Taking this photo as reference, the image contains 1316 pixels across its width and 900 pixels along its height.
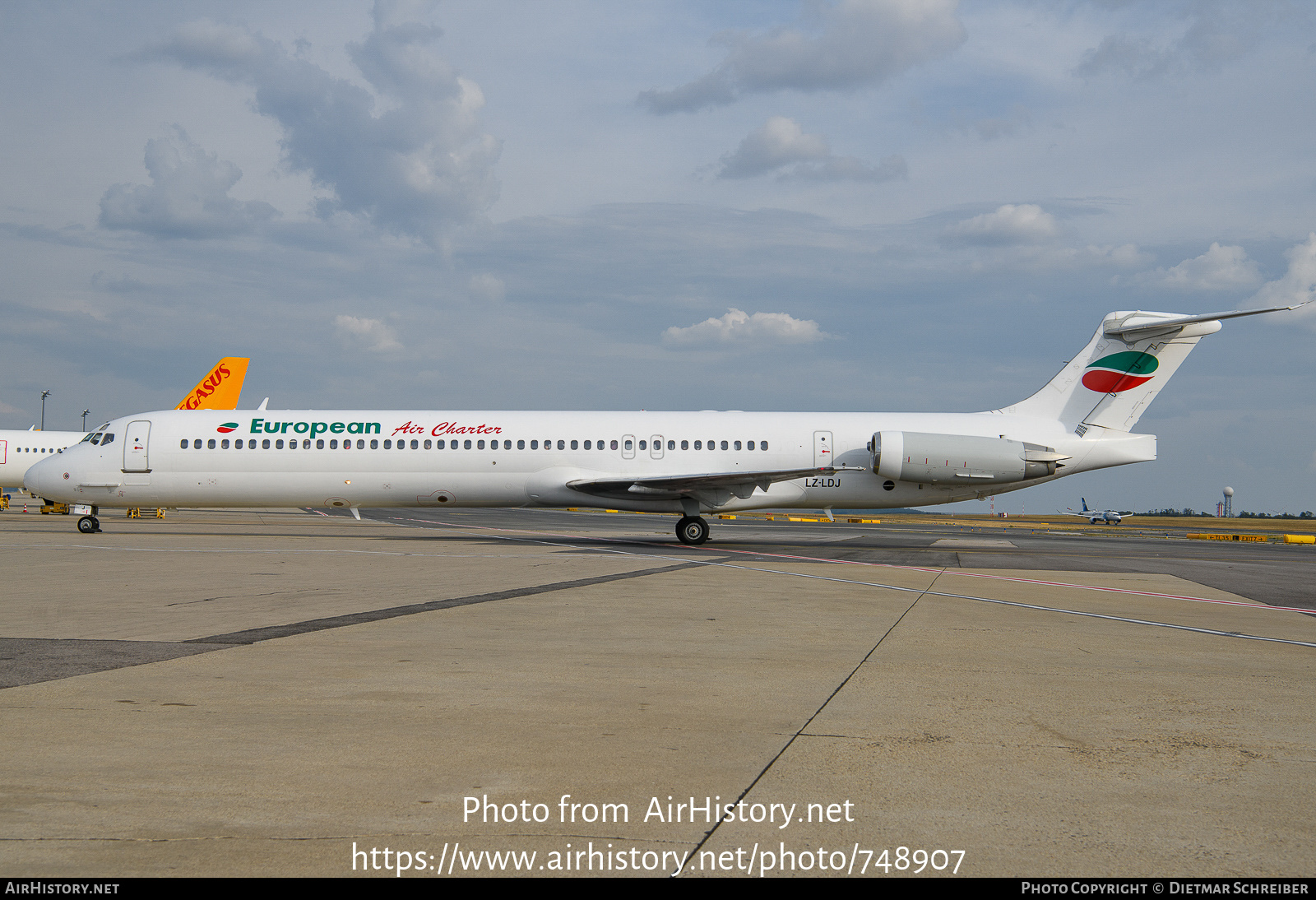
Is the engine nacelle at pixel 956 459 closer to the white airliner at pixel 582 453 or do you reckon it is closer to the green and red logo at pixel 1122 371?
the white airliner at pixel 582 453

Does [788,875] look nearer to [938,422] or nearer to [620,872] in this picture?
[620,872]

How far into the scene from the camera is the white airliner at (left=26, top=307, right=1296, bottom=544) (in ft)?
80.2

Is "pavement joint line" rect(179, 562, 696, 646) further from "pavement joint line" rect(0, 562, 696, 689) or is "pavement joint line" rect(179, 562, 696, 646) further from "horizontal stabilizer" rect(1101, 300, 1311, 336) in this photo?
"horizontal stabilizer" rect(1101, 300, 1311, 336)

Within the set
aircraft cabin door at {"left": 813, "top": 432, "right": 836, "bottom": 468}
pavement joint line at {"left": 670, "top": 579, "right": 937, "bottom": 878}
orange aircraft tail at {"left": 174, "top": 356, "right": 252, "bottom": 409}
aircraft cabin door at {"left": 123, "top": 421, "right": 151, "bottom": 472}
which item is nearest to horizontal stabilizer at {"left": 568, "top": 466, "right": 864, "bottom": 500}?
aircraft cabin door at {"left": 813, "top": 432, "right": 836, "bottom": 468}

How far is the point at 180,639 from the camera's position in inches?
330

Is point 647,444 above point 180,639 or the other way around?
above

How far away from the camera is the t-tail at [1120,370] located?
24438 mm

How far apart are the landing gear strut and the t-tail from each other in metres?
10.0

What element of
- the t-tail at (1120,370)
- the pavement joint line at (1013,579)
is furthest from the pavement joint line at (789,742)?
the t-tail at (1120,370)

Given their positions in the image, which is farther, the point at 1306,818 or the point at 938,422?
the point at 938,422

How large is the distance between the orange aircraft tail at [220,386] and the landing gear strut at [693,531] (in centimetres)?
3337
